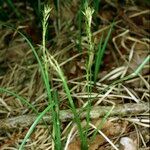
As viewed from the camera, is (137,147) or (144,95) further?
(144,95)

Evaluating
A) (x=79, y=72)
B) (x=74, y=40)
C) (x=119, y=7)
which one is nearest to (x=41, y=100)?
(x=79, y=72)

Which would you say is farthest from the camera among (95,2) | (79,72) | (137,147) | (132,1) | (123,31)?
(132,1)

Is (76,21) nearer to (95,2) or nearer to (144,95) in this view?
(95,2)

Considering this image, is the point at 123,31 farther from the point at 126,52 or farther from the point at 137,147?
the point at 137,147

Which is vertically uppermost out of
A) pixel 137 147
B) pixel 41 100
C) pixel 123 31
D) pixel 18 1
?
pixel 18 1

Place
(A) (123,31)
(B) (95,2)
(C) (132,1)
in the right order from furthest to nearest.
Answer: (C) (132,1)
(A) (123,31)
(B) (95,2)

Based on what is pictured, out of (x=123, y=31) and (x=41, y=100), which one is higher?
(x=123, y=31)

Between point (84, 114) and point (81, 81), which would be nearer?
point (84, 114)
